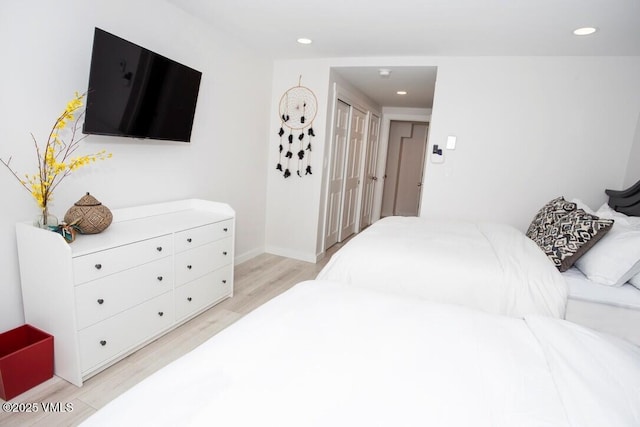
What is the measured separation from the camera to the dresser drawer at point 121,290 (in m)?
1.76

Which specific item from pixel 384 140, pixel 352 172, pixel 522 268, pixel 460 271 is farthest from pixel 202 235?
pixel 384 140

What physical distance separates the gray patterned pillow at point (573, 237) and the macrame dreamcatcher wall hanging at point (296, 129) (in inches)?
98.3

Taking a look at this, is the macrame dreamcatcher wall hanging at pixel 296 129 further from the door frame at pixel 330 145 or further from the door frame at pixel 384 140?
the door frame at pixel 384 140

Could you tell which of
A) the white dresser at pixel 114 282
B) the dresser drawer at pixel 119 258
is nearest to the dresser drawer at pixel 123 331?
the white dresser at pixel 114 282

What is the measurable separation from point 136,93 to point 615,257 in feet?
10.1

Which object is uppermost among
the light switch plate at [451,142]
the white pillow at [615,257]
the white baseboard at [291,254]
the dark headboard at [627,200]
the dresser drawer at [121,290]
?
the light switch plate at [451,142]

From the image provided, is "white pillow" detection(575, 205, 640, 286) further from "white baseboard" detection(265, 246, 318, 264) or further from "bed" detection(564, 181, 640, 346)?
"white baseboard" detection(265, 246, 318, 264)

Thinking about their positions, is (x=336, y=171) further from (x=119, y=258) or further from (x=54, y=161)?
(x=54, y=161)

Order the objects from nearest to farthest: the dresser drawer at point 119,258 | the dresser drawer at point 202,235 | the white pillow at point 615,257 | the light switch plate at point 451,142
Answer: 1. the dresser drawer at point 119,258
2. the white pillow at point 615,257
3. the dresser drawer at point 202,235
4. the light switch plate at point 451,142

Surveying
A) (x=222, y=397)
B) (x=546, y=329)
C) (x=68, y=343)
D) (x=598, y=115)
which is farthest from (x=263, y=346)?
(x=598, y=115)

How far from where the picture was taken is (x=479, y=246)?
2.30 m

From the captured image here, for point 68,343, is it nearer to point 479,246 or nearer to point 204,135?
point 204,135

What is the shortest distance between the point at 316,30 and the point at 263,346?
267cm

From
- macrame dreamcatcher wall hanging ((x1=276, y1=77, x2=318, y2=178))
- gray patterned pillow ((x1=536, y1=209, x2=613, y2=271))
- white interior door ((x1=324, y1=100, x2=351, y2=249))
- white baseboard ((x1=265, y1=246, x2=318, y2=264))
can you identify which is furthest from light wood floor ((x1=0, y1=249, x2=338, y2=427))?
gray patterned pillow ((x1=536, y1=209, x2=613, y2=271))
